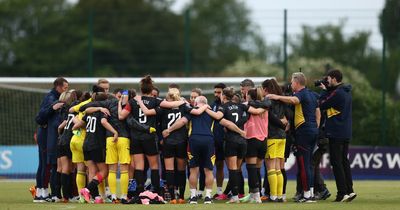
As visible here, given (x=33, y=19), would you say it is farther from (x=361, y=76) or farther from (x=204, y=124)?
(x=204, y=124)

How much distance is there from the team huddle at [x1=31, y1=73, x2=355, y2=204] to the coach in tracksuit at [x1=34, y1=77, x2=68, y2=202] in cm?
24

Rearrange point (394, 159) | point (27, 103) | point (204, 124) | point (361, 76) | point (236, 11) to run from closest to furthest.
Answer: point (204, 124)
point (394, 159)
point (27, 103)
point (361, 76)
point (236, 11)

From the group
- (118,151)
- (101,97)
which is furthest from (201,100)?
(101,97)

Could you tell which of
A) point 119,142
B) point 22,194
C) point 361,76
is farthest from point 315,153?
point 361,76

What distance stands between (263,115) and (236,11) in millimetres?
87430

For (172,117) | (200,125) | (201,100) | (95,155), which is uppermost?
(201,100)

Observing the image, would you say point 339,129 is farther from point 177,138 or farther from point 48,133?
point 48,133

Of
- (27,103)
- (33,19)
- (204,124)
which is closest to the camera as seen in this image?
(204,124)

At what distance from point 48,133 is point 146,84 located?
2.44 metres

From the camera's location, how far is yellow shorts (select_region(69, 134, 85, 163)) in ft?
63.2

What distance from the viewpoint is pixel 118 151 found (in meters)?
18.9

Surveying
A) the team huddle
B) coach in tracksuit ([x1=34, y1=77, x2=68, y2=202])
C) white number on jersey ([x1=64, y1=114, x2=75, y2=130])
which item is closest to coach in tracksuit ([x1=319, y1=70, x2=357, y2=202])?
the team huddle

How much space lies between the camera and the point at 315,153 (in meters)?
20.1

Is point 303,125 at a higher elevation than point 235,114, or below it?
below
